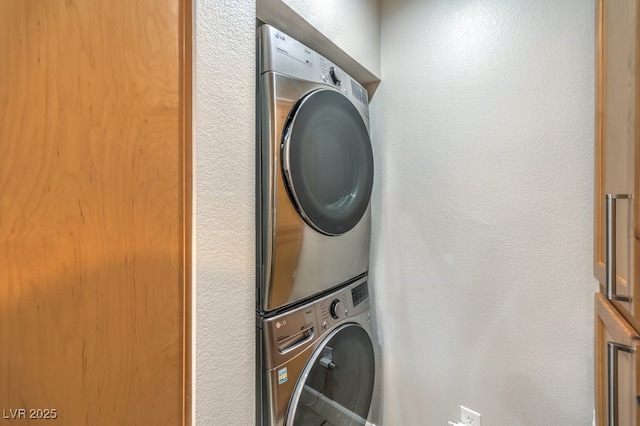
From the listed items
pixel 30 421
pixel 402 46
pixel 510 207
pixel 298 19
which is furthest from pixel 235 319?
pixel 402 46

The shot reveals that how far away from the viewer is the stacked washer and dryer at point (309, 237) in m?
0.93

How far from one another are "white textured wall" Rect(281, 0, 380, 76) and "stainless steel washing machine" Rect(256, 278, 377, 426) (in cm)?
107

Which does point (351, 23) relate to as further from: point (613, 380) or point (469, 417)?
point (469, 417)

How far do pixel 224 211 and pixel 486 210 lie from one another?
3.63 ft

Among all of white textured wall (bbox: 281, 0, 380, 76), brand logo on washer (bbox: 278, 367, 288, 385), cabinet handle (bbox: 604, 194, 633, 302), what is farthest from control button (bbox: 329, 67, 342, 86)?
brand logo on washer (bbox: 278, 367, 288, 385)

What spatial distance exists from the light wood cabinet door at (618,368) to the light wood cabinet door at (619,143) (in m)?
0.04

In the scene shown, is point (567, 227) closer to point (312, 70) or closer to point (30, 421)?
point (312, 70)

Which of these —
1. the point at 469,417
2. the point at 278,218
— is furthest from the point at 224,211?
the point at 469,417

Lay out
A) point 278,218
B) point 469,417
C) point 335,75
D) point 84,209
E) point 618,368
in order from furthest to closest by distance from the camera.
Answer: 1. point 469,417
2. point 335,75
3. point 278,218
4. point 618,368
5. point 84,209

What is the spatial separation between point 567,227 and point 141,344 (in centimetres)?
145

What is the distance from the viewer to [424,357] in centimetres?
143

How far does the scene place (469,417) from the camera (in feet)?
4.32

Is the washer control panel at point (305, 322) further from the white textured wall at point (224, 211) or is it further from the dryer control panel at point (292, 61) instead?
the dryer control panel at point (292, 61)

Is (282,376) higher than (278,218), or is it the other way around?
(278,218)
